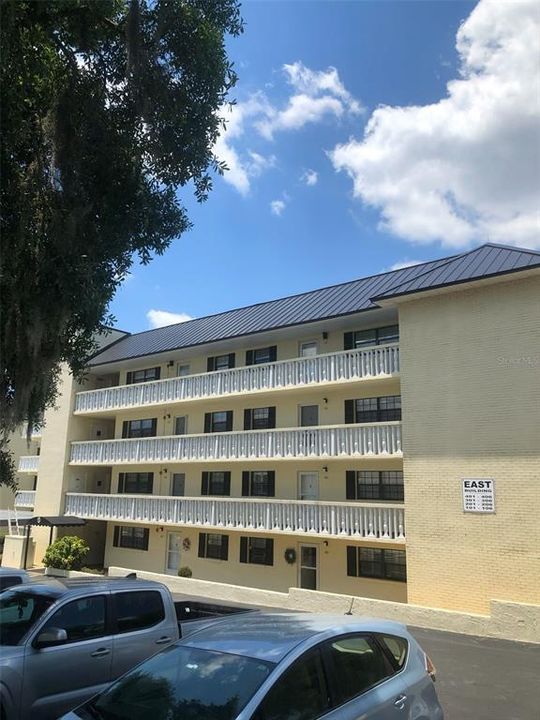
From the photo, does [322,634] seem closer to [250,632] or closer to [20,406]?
[250,632]

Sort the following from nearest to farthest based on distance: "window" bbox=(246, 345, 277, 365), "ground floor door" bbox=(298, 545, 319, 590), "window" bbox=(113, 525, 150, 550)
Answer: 1. "ground floor door" bbox=(298, 545, 319, 590)
2. "window" bbox=(246, 345, 277, 365)
3. "window" bbox=(113, 525, 150, 550)

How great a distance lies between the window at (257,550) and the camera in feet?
73.3

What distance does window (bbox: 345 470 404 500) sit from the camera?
1947 cm

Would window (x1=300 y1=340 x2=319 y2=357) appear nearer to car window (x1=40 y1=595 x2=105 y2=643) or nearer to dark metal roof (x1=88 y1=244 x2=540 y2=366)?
dark metal roof (x1=88 y1=244 x2=540 y2=366)

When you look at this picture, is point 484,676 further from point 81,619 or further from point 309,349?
point 309,349

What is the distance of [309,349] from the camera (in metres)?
23.4

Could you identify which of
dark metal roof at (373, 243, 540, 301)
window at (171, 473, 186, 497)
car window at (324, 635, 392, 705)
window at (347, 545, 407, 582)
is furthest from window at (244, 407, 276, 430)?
car window at (324, 635, 392, 705)

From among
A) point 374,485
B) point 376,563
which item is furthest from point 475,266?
point 376,563

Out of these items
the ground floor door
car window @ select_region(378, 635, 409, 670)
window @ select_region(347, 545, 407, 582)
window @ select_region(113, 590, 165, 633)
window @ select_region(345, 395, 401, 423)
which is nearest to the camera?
car window @ select_region(378, 635, 409, 670)

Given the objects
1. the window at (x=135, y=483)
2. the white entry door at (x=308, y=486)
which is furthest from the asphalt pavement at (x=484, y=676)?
the window at (x=135, y=483)

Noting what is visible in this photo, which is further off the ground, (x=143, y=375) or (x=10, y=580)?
(x=143, y=375)

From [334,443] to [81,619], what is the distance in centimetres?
1327

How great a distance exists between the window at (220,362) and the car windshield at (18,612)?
61.2 ft

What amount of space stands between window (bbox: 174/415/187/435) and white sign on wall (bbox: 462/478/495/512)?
14.8 meters
